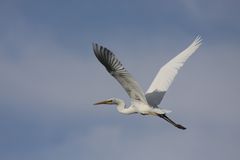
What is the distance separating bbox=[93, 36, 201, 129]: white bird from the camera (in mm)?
28266

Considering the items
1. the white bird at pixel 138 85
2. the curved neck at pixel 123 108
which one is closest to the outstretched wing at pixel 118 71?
the white bird at pixel 138 85

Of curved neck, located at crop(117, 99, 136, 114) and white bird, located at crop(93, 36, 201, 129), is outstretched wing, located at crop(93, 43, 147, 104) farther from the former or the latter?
curved neck, located at crop(117, 99, 136, 114)

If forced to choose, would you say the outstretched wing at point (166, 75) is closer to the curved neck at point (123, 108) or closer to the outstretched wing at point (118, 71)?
the curved neck at point (123, 108)

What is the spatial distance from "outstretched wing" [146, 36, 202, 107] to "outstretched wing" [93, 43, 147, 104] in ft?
6.56

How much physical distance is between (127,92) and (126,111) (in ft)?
6.47

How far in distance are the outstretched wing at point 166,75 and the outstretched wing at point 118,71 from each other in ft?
6.56

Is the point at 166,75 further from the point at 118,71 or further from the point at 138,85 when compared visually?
the point at 118,71

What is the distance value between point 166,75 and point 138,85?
471 centimetres

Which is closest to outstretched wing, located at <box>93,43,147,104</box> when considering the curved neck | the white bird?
the white bird

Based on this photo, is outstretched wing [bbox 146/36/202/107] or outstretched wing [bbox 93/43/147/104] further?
outstretched wing [bbox 146/36/202/107]

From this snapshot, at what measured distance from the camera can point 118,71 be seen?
2873cm

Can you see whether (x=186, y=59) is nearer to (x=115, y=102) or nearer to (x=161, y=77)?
(x=161, y=77)

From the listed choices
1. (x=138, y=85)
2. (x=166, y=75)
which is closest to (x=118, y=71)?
(x=138, y=85)

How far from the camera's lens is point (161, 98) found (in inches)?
1298
